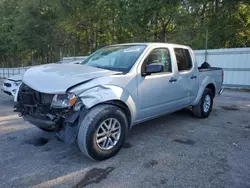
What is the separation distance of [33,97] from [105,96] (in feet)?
3.66

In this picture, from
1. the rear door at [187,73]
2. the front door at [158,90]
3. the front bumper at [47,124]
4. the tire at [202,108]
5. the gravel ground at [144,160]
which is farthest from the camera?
the tire at [202,108]

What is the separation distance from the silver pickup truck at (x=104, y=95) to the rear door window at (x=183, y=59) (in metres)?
0.04

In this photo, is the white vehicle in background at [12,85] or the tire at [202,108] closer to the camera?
the tire at [202,108]

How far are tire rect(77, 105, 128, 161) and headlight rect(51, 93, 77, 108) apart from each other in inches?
11.3

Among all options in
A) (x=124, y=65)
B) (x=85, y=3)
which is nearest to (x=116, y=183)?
(x=124, y=65)

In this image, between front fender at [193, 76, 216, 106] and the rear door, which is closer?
the rear door

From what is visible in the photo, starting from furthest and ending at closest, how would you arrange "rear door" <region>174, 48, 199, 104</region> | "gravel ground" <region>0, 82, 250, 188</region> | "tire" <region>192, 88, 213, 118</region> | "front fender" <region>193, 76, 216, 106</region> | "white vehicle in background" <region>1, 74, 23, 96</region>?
"white vehicle in background" <region>1, 74, 23, 96</region> < "tire" <region>192, 88, 213, 118</region> < "front fender" <region>193, 76, 216, 106</region> < "rear door" <region>174, 48, 199, 104</region> < "gravel ground" <region>0, 82, 250, 188</region>

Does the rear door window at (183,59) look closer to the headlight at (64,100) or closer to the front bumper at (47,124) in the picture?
the headlight at (64,100)

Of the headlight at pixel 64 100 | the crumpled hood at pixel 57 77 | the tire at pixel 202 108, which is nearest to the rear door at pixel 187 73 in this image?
the tire at pixel 202 108

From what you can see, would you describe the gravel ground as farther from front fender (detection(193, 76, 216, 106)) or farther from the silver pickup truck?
front fender (detection(193, 76, 216, 106))

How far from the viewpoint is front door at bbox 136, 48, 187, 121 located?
360 cm

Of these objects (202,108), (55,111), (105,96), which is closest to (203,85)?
(202,108)

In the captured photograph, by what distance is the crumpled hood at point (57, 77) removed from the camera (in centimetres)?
285

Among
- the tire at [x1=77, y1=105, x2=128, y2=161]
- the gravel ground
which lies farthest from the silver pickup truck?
the gravel ground
